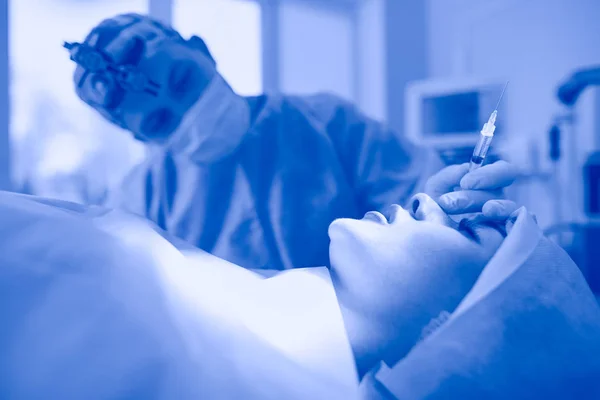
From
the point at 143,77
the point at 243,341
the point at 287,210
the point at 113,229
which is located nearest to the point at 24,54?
the point at 143,77

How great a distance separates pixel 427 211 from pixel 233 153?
646 millimetres

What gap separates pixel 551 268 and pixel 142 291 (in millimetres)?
291

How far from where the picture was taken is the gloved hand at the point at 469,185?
470 millimetres

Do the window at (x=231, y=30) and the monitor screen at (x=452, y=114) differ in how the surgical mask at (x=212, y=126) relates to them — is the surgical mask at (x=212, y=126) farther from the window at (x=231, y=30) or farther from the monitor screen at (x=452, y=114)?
the monitor screen at (x=452, y=114)

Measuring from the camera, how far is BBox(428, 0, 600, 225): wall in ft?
7.48

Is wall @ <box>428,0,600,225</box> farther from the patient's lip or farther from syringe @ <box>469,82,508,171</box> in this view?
the patient's lip

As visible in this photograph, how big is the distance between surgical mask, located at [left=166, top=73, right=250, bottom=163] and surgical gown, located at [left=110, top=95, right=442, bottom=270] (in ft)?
0.14

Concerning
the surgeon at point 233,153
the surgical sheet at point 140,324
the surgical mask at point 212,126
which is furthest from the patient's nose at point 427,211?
the surgical mask at point 212,126

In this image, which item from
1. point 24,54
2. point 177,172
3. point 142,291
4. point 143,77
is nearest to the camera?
point 142,291

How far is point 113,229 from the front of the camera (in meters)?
0.35

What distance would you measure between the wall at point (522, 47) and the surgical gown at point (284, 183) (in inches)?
57.9

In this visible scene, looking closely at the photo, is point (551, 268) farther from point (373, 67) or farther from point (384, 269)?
point (373, 67)

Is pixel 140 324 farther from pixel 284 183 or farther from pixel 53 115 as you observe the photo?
pixel 53 115

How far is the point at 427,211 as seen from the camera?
408 mm
